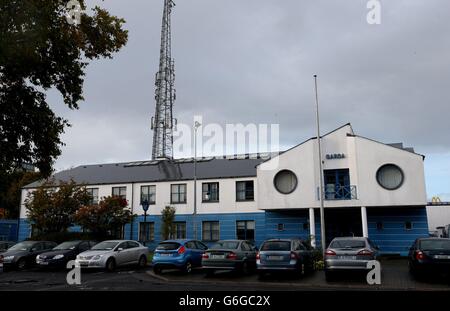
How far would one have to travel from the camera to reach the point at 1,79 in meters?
12.5

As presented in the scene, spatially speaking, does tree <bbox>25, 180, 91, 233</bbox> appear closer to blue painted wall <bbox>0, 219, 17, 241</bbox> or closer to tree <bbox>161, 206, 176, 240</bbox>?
tree <bbox>161, 206, 176, 240</bbox>

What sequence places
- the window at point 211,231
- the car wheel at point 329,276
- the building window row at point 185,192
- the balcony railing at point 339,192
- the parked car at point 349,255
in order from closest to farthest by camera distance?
the parked car at point 349,255 < the car wheel at point 329,276 < the balcony railing at point 339,192 < the building window row at point 185,192 < the window at point 211,231

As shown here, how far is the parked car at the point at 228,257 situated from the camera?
52.1ft

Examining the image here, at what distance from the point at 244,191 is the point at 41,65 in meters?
23.6

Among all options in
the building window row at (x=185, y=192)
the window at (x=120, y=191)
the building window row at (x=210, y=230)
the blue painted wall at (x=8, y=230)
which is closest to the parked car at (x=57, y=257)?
the building window row at (x=185, y=192)

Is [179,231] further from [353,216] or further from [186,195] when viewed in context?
[353,216]

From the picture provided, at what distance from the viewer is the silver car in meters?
18.8

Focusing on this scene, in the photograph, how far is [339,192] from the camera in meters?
28.0

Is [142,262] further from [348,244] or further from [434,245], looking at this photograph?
[434,245]

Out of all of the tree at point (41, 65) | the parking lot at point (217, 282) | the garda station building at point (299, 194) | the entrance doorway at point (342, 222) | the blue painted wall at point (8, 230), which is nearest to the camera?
the tree at point (41, 65)

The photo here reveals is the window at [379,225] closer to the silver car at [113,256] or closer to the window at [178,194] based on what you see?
the window at [178,194]

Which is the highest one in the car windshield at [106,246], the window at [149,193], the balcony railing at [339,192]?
the window at [149,193]

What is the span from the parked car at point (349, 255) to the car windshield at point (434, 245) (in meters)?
1.66

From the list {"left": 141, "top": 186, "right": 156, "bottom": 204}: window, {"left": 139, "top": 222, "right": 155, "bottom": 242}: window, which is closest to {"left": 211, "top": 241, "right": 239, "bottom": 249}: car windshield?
{"left": 139, "top": 222, "right": 155, "bottom": 242}: window
